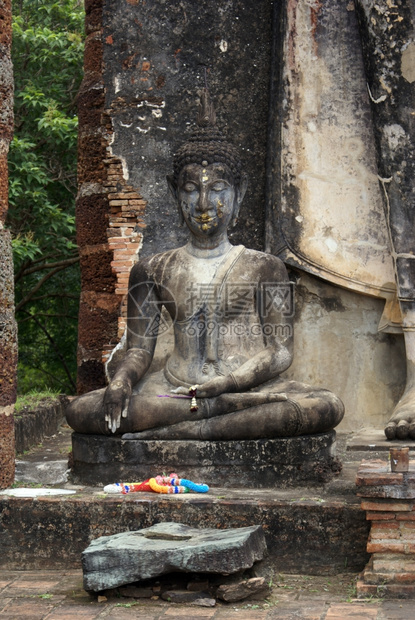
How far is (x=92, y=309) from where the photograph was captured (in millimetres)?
8250

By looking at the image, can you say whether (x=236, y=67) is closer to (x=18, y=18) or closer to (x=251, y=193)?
(x=251, y=193)

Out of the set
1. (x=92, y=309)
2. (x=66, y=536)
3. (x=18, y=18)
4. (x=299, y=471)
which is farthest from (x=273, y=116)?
(x=18, y=18)

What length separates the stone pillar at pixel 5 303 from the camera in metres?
5.18

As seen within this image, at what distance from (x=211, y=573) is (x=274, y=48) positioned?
4245 mm

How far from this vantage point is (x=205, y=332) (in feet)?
18.5

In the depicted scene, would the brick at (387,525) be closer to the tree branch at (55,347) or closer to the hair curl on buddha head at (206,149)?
the hair curl on buddha head at (206,149)

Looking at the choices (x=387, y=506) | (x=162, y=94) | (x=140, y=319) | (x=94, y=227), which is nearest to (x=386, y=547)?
(x=387, y=506)

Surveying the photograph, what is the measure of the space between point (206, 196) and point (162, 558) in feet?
6.95

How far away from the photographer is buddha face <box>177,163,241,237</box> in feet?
18.5

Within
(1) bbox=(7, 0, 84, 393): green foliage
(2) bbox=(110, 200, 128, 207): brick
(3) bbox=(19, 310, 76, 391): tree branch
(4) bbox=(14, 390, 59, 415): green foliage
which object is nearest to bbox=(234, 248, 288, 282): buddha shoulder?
(2) bbox=(110, 200, 128, 207): brick

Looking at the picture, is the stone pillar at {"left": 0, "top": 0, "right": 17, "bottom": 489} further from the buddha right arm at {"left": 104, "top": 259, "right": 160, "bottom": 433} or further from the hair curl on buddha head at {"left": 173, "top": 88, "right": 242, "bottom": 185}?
the hair curl on buddha head at {"left": 173, "top": 88, "right": 242, "bottom": 185}

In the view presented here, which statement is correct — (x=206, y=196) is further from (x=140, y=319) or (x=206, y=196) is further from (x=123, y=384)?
(x=123, y=384)

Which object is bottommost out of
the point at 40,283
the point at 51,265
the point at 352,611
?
the point at 352,611

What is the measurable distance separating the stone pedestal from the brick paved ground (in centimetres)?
9
